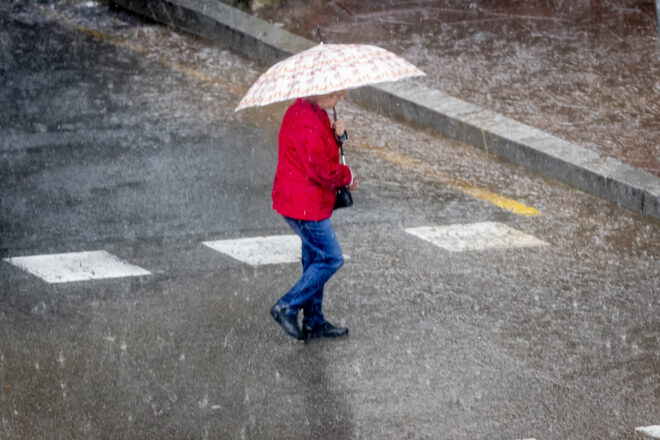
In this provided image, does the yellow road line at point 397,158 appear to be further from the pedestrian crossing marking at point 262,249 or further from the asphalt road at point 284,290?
the pedestrian crossing marking at point 262,249

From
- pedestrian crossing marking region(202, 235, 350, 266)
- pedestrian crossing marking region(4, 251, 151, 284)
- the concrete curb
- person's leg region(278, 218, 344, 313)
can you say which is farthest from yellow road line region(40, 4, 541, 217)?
pedestrian crossing marking region(4, 251, 151, 284)

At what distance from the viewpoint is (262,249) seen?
25.6 ft

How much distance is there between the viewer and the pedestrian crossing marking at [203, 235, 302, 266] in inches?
299

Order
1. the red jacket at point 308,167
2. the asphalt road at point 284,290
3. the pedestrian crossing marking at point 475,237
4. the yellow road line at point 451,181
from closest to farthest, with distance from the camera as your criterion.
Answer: the asphalt road at point 284,290 → the red jacket at point 308,167 → the pedestrian crossing marking at point 475,237 → the yellow road line at point 451,181

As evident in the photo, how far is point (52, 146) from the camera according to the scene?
970cm

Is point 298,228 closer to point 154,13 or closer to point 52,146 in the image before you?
point 52,146

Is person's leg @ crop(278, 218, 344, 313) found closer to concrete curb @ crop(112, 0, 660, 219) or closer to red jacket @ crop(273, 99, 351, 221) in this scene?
red jacket @ crop(273, 99, 351, 221)

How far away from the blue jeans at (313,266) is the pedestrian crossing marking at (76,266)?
1423 mm

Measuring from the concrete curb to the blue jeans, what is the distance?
10.5 ft

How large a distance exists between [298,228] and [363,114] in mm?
4682

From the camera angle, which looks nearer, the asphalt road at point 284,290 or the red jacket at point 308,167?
the asphalt road at point 284,290

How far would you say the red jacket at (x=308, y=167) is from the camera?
599 cm

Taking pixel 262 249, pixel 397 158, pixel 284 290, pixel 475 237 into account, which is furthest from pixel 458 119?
pixel 284 290

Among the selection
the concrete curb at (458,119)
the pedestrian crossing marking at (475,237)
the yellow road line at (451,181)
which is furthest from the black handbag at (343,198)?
the concrete curb at (458,119)
